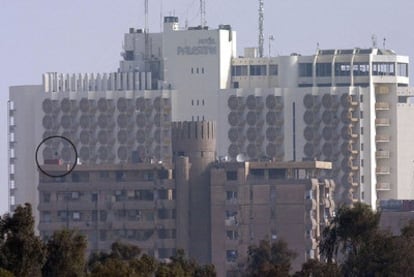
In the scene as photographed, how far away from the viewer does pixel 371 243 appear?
165500mm

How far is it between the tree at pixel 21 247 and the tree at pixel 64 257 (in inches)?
177

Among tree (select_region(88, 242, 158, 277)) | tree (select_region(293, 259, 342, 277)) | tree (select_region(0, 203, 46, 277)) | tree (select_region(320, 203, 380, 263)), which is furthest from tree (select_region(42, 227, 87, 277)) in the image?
tree (select_region(320, 203, 380, 263))

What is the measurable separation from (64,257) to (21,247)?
8.60 metres

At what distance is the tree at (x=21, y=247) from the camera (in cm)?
12938

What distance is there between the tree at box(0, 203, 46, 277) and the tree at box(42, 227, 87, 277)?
451 cm

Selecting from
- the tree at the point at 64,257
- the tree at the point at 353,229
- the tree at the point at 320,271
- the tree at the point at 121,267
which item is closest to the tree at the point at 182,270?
the tree at the point at 121,267

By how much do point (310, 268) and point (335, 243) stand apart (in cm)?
1053

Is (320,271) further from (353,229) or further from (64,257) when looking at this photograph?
(64,257)

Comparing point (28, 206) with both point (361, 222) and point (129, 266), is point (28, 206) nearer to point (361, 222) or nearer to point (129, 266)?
point (129, 266)

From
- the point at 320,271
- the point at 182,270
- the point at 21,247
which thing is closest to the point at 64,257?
the point at 21,247

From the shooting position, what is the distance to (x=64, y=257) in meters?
138

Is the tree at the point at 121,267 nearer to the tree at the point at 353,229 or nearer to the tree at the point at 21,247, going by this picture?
the tree at the point at 21,247

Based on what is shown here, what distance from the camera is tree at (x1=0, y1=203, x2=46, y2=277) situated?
12938 centimetres

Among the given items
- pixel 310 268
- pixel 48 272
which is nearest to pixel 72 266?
pixel 48 272
